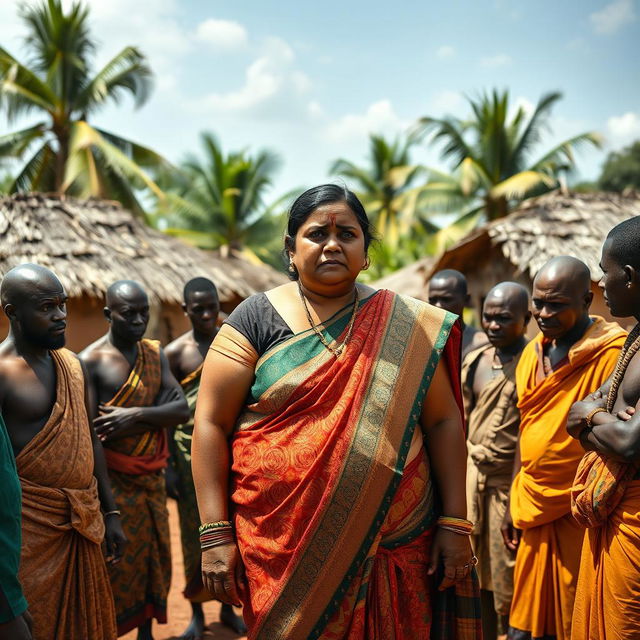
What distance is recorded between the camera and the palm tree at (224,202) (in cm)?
2872

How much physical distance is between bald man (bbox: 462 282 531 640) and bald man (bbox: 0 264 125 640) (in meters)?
2.41

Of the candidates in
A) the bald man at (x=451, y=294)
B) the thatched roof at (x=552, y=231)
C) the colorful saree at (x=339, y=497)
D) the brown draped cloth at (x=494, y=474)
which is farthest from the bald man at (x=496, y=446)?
the thatched roof at (x=552, y=231)

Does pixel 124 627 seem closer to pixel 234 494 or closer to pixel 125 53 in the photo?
pixel 234 494

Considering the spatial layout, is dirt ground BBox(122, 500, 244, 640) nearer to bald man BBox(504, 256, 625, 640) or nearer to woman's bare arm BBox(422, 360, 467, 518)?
bald man BBox(504, 256, 625, 640)

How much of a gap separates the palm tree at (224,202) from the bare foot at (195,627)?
23.3 meters

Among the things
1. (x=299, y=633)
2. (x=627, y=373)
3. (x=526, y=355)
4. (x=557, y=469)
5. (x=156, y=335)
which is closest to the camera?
(x=299, y=633)

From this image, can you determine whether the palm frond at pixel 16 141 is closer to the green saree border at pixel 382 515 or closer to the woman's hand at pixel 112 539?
the woman's hand at pixel 112 539

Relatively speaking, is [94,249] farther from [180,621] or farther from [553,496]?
[553,496]

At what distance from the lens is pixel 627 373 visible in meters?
2.93

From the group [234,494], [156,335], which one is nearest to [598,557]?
[234,494]

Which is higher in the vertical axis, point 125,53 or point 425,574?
point 125,53

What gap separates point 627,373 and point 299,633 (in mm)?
1632

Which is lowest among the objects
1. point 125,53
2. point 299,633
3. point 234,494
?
point 299,633

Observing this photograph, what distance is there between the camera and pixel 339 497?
104 inches
